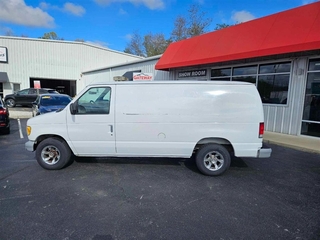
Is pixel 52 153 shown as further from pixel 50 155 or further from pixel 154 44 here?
pixel 154 44

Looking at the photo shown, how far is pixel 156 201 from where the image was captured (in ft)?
11.0

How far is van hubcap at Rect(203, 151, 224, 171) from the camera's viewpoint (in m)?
4.43

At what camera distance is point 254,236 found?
2.57 m

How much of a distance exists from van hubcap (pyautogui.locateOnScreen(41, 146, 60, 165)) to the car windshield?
6.23 metres

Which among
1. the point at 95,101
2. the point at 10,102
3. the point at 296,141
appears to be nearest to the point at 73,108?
the point at 95,101

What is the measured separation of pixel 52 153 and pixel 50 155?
0.06m

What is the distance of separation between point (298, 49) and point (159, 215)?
7421mm

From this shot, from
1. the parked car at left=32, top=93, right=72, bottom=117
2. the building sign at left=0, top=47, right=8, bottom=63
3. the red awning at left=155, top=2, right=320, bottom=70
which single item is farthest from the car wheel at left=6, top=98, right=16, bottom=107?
the red awning at left=155, top=2, right=320, bottom=70

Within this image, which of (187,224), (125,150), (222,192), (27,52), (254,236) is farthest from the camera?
(27,52)

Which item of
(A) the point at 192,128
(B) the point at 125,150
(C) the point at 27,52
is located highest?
(C) the point at 27,52

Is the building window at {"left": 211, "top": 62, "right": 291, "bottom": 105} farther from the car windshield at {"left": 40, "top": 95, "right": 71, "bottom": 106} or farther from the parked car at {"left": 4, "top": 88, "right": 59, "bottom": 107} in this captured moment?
the parked car at {"left": 4, "top": 88, "right": 59, "bottom": 107}

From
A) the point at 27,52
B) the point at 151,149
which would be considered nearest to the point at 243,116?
the point at 151,149

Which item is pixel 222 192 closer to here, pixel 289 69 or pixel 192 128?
pixel 192 128

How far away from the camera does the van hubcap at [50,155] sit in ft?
15.1
